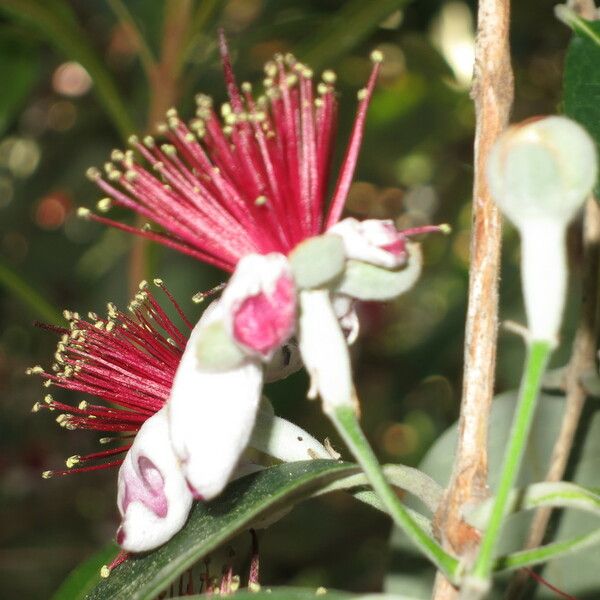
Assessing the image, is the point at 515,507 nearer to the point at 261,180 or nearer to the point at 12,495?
the point at 261,180

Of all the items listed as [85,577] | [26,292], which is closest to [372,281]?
[85,577]

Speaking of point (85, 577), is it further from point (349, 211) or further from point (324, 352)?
point (349, 211)

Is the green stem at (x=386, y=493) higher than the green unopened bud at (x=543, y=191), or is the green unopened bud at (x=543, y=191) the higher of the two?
the green unopened bud at (x=543, y=191)

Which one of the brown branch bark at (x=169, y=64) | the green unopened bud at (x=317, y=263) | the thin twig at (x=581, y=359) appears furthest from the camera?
the brown branch bark at (x=169, y=64)

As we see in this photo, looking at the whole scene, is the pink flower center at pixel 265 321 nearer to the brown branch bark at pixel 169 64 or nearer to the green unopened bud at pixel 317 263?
the green unopened bud at pixel 317 263

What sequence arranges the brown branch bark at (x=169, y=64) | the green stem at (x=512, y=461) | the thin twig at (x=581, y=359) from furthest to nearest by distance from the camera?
the brown branch bark at (x=169, y=64) < the thin twig at (x=581, y=359) < the green stem at (x=512, y=461)

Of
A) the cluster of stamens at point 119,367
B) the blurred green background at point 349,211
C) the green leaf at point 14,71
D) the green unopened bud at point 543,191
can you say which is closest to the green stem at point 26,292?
the blurred green background at point 349,211

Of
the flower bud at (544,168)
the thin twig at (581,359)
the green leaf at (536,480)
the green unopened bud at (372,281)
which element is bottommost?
the green leaf at (536,480)

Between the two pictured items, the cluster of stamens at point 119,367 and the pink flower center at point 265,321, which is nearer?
the pink flower center at point 265,321
